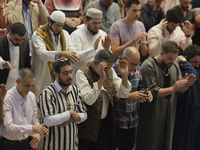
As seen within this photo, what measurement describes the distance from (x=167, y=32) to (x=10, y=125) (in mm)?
2759

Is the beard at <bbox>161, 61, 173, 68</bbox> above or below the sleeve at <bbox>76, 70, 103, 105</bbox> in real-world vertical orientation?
above

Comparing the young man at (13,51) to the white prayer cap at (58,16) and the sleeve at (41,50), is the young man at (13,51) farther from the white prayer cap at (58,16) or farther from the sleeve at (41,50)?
the white prayer cap at (58,16)

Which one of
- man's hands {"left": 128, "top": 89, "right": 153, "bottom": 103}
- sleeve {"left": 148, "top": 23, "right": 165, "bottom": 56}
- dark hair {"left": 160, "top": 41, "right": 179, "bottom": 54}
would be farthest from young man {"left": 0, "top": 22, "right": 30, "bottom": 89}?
sleeve {"left": 148, "top": 23, "right": 165, "bottom": 56}

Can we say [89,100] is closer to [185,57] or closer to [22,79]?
[22,79]

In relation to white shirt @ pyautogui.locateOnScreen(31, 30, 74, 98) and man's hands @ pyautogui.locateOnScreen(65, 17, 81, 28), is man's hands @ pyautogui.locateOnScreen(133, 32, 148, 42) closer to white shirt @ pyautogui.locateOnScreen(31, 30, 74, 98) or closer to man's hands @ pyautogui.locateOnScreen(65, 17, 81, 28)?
white shirt @ pyautogui.locateOnScreen(31, 30, 74, 98)

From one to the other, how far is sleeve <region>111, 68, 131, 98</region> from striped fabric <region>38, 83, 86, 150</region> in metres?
0.48

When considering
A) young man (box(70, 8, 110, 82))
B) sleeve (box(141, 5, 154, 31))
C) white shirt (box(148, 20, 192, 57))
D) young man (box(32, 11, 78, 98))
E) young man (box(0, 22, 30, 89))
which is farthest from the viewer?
sleeve (box(141, 5, 154, 31))

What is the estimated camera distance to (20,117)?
3.22 metres

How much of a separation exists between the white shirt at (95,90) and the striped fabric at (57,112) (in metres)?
0.10

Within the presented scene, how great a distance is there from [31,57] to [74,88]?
128cm

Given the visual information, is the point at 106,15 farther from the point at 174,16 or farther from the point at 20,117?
the point at 20,117

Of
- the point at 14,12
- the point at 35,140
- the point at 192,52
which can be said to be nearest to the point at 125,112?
the point at 35,140

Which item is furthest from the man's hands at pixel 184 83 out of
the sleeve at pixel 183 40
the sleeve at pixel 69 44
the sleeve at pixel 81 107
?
the sleeve at pixel 69 44

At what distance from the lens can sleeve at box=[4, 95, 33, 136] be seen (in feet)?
10.2
